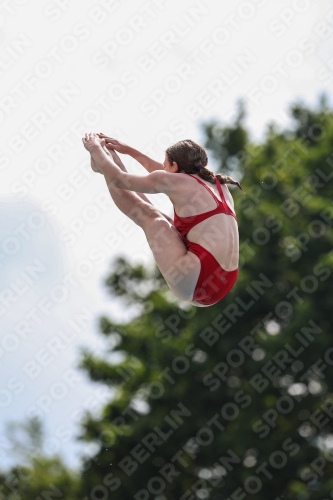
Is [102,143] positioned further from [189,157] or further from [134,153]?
[189,157]

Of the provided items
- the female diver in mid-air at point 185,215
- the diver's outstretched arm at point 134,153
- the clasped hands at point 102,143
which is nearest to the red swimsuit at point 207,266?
the female diver in mid-air at point 185,215

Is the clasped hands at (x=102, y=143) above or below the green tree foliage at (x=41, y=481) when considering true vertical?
above

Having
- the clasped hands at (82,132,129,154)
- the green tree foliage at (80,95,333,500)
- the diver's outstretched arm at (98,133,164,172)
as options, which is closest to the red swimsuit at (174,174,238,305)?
the diver's outstretched arm at (98,133,164,172)

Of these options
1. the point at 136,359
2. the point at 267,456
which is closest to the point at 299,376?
the point at 267,456

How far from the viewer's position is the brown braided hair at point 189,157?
4758 mm

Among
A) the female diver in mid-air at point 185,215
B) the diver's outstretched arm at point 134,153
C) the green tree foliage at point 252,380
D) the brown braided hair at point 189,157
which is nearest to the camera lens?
the female diver in mid-air at point 185,215

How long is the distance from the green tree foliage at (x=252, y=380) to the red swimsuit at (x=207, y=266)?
297 inches

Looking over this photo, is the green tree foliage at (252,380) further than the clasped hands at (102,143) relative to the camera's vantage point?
Yes

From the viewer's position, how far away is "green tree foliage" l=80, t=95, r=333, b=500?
1248 centimetres

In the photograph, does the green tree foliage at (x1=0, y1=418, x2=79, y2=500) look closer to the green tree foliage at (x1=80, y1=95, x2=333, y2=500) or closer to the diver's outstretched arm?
the green tree foliage at (x1=80, y1=95, x2=333, y2=500)

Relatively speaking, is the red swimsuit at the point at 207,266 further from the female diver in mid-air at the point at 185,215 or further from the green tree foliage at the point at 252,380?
the green tree foliage at the point at 252,380

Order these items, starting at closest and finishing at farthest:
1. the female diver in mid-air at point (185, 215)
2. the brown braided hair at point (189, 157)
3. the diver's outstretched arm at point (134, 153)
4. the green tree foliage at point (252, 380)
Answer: the female diver in mid-air at point (185, 215) → the brown braided hair at point (189, 157) → the diver's outstretched arm at point (134, 153) → the green tree foliage at point (252, 380)

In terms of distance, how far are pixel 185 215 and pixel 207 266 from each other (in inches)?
13.7

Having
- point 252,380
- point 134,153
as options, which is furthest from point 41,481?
point 134,153
